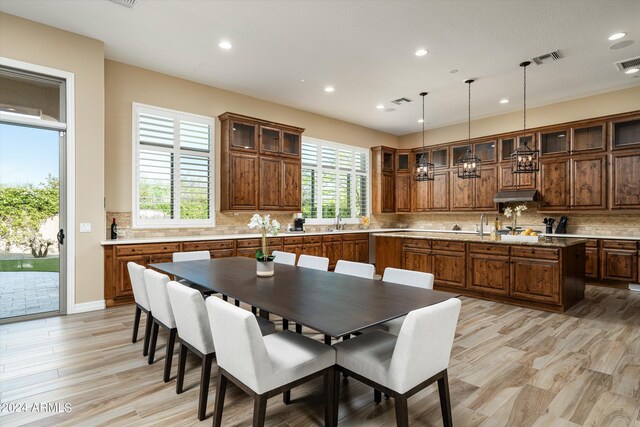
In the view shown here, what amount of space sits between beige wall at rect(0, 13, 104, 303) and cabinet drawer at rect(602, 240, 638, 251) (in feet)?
26.9

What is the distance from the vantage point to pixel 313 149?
307 inches

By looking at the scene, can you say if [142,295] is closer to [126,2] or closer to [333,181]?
[126,2]

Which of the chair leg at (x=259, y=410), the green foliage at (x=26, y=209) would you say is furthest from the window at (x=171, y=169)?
the chair leg at (x=259, y=410)

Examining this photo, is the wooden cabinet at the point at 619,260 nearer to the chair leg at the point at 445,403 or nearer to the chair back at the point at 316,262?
the chair back at the point at 316,262

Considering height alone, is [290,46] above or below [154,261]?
above

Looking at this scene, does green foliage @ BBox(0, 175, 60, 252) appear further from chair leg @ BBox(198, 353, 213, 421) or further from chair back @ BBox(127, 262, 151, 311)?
chair leg @ BBox(198, 353, 213, 421)

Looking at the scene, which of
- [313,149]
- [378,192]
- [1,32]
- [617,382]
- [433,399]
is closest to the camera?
[433,399]

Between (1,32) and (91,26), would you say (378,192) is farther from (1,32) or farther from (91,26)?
(1,32)

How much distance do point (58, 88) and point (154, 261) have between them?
8.31ft

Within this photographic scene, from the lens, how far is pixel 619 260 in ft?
19.3

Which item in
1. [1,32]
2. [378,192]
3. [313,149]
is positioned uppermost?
[1,32]

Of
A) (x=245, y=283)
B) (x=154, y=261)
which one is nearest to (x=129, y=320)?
(x=154, y=261)

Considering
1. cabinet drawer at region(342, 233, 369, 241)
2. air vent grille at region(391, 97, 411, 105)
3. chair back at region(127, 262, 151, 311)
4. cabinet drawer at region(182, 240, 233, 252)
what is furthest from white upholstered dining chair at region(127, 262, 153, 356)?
air vent grille at region(391, 97, 411, 105)

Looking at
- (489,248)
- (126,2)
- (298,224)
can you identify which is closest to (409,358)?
(489,248)
